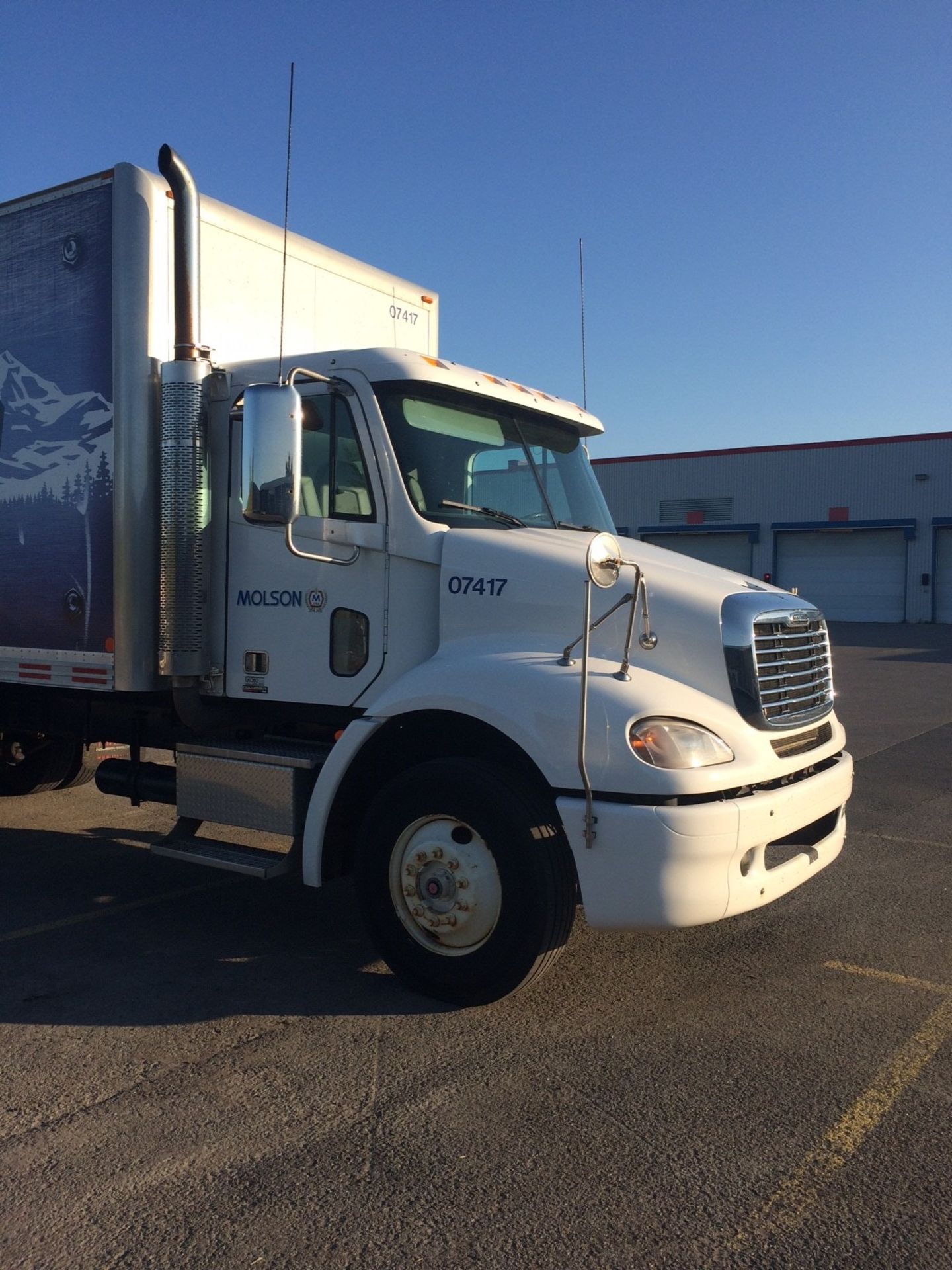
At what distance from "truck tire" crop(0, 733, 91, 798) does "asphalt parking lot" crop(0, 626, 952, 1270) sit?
6.99 ft

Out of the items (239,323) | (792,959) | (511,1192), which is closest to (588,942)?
(792,959)

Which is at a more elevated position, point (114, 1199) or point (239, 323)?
point (239, 323)

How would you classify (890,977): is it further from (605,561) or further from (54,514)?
(54,514)

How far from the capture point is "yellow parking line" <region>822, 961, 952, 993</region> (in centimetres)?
488

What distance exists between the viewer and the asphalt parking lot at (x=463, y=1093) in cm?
301

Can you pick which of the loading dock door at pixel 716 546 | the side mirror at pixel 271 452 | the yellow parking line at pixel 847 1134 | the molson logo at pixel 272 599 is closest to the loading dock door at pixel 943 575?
the loading dock door at pixel 716 546

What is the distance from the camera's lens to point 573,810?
4.18 m

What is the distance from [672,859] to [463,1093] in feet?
3.57

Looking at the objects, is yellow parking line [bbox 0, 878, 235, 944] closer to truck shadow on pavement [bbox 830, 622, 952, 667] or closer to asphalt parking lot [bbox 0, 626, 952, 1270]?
asphalt parking lot [bbox 0, 626, 952, 1270]

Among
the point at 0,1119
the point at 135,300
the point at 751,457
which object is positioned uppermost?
the point at 751,457

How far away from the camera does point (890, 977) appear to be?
16.4 ft

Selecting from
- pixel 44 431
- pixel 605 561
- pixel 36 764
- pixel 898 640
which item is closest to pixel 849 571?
pixel 898 640

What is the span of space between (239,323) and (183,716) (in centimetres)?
207

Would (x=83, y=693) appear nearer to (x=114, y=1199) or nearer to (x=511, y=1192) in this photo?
(x=114, y=1199)
